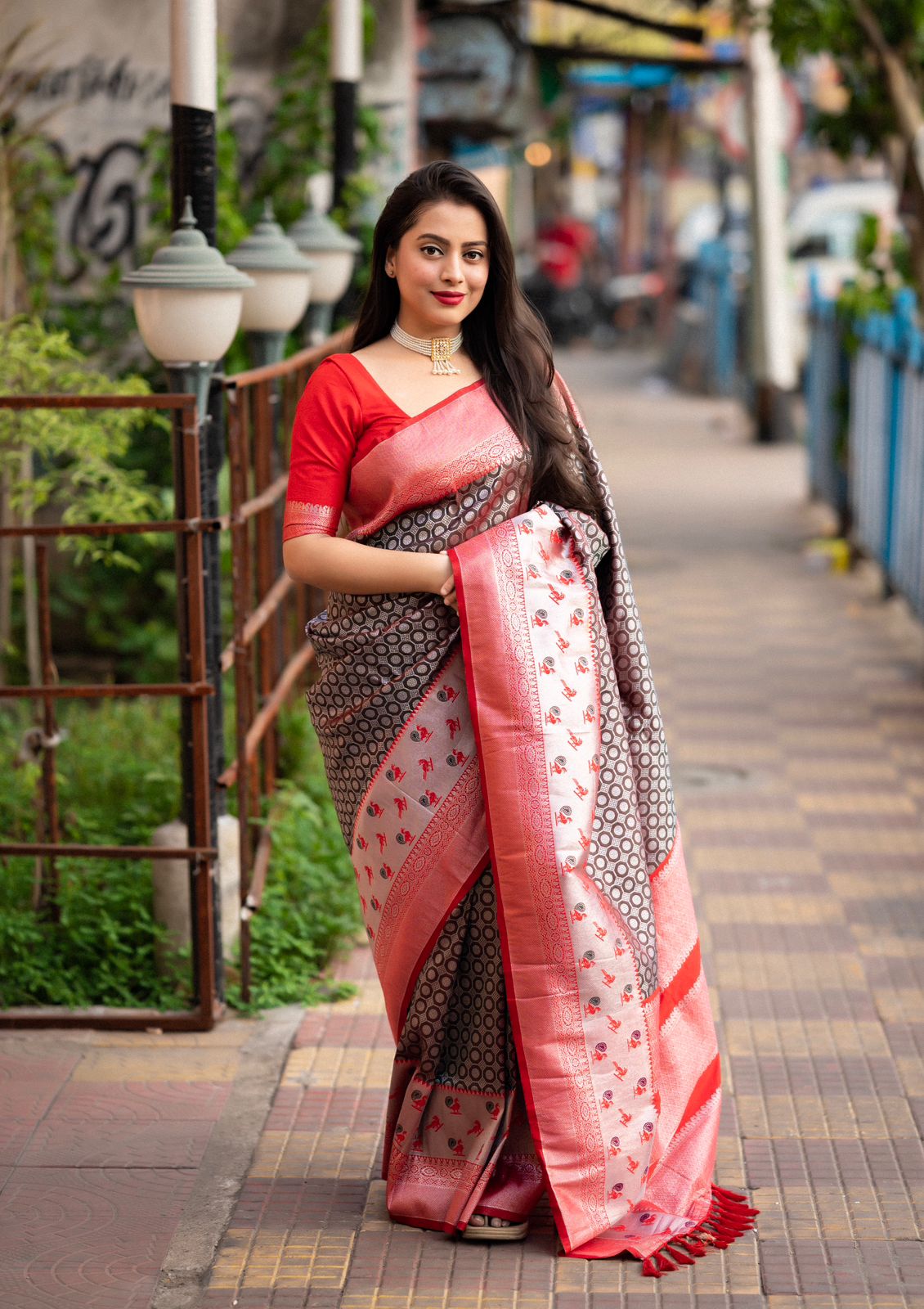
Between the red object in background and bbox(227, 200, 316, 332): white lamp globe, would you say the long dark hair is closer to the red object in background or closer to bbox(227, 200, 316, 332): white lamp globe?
bbox(227, 200, 316, 332): white lamp globe

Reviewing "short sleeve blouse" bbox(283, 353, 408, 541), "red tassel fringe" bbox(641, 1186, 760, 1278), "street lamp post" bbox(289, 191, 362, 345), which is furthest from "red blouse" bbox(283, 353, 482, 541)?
"street lamp post" bbox(289, 191, 362, 345)

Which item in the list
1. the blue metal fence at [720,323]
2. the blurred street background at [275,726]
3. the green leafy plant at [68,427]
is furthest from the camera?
the blue metal fence at [720,323]

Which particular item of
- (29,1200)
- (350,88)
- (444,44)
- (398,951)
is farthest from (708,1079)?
(444,44)

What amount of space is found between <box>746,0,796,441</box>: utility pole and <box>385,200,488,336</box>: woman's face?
41.8ft

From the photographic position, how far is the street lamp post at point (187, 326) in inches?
157

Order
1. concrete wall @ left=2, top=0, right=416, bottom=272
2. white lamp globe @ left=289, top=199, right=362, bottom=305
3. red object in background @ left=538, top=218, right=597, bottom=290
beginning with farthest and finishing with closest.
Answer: red object in background @ left=538, top=218, right=597, bottom=290, concrete wall @ left=2, top=0, right=416, bottom=272, white lamp globe @ left=289, top=199, right=362, bottom=305

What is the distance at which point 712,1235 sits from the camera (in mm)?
3312

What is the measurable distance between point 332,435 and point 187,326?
100cm

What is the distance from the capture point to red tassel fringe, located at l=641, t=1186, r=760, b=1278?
10.6 ft

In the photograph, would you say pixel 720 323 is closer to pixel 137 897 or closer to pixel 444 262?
pixel 137 897

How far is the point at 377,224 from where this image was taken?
3.25 m

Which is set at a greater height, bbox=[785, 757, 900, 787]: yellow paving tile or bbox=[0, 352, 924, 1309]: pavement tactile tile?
bbox=[0, 352, 924, 1309]: pavement tactile tile

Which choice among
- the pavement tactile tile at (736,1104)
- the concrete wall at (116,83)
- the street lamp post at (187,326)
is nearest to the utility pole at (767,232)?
the concrete wall at (116,83)

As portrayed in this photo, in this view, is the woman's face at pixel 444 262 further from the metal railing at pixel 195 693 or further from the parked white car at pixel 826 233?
the parked white car at pixel 826 233
